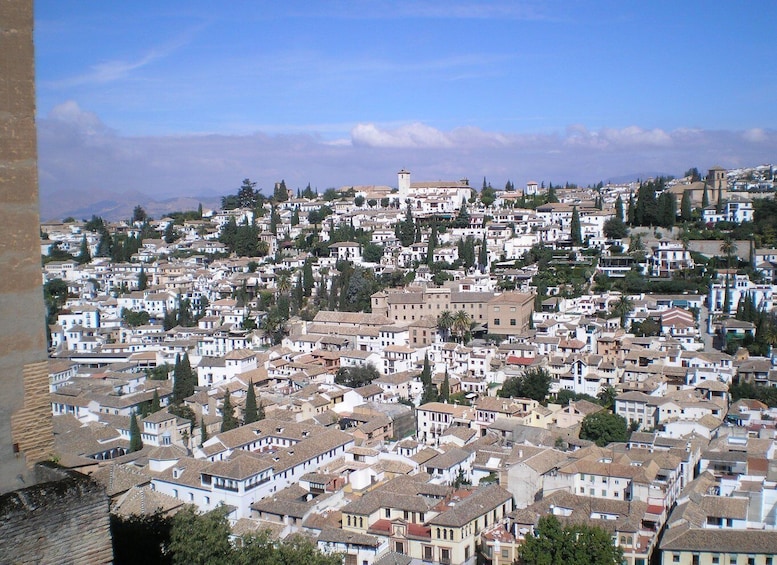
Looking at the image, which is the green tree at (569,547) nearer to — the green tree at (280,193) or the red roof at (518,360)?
the red roof at (518,360)

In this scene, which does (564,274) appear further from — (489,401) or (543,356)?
(489,401)

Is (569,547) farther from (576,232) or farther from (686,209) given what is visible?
(686,209)

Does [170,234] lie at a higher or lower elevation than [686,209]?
lower

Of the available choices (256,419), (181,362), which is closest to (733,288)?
(256,419)

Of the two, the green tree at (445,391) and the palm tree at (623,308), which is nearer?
the green tree at (445,391)

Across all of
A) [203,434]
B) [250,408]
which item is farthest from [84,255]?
[203,434]

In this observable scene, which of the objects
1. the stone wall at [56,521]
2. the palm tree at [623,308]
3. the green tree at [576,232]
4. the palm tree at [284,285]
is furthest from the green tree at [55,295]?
the stone wall at [56,521]

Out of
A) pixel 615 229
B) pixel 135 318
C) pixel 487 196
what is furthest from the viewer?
pixel 487 196
